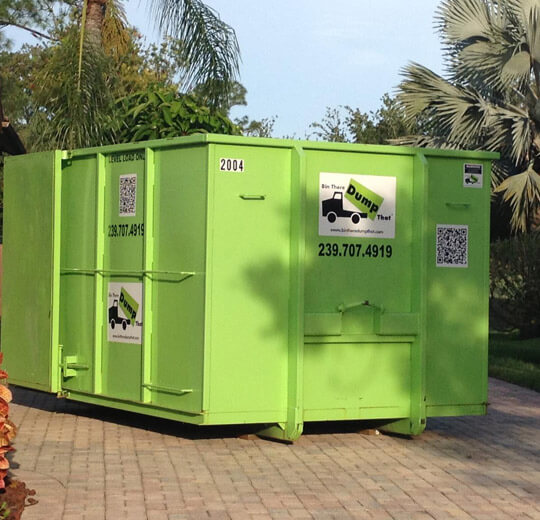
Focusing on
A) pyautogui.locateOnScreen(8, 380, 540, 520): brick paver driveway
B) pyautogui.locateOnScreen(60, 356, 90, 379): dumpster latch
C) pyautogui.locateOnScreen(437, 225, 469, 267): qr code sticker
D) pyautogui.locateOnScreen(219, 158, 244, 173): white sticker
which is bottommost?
pyautogui.locateOnScreen(8, 380, 540, 520): brick paver driveway

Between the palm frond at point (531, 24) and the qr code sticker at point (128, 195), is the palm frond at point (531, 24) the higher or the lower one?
the higher one

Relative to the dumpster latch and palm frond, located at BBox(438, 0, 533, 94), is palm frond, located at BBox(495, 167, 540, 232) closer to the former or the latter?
palm frond, located at BBox(438, 0, 533, 94)

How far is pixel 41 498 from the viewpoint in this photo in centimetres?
738

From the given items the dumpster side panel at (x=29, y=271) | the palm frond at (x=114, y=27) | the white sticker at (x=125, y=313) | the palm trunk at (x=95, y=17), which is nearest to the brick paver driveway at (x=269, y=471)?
the dumpster side panel at (x=29, y=271)

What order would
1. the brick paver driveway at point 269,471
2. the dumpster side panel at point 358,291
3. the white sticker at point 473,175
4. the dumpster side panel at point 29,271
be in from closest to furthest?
the brick paver driveway at point 269,471 → the dumpster side panel at point 358,291 → the white sticker at point 473,175 → the dumpster side panel at point 29,271

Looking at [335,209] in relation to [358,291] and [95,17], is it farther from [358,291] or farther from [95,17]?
[95,17]

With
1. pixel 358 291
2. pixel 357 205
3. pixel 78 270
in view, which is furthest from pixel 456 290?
pixel 78 270

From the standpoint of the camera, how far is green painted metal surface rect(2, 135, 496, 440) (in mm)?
9586

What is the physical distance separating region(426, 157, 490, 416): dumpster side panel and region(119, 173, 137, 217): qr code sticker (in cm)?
257

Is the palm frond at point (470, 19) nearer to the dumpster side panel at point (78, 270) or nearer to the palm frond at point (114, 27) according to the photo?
the palm frond at point (114, 27)

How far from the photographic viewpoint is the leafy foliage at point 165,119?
1198 cm

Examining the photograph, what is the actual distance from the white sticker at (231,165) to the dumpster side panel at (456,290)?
5.77 ft

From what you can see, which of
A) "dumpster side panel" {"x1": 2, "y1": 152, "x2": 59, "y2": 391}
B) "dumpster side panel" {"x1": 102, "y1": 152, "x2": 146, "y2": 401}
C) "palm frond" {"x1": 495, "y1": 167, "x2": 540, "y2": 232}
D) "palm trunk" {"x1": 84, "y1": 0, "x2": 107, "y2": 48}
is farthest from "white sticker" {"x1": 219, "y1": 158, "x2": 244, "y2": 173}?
"palm frond" {"x1": 495, "y1": 167, "x2": 540, "y2": 232}

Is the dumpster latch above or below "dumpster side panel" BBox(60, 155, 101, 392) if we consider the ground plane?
below
